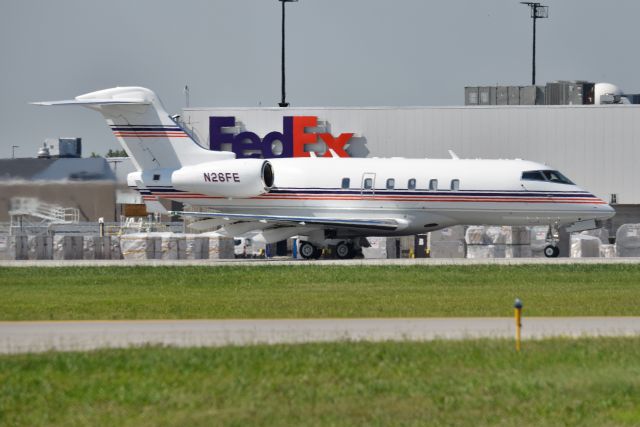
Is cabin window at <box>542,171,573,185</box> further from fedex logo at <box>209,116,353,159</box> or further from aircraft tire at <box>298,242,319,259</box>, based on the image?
fedex logo at <box>209,116,353,159</box>

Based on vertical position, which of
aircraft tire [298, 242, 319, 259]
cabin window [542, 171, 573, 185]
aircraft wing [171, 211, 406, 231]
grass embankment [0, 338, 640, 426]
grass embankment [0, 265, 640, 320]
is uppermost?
cabin window [542, 171, 573, 185]

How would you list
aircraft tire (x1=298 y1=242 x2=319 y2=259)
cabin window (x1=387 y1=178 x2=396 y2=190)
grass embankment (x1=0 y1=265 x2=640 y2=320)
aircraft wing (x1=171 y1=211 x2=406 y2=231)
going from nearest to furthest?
1. grass embankment (x1=0 y1=265 x2=640 y2=320)
2. aircraft wing (x1=171 y1=211 x2=406 y2=231)
3. cabin window (x1=387 y1=178 x2=396 y2=190)
4. aircraft tire (x1=298 y1=242 x2=319 y2=259)

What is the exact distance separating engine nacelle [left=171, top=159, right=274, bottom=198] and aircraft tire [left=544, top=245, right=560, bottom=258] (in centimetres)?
996

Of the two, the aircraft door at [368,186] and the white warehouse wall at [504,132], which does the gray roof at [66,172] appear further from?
the aircraft door at [368,186]

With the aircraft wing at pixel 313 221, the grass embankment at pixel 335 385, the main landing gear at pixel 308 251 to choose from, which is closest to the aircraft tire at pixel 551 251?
the aircraft wing at pixel 313 221

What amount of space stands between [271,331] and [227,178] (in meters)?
22.4

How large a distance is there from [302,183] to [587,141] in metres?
17.1

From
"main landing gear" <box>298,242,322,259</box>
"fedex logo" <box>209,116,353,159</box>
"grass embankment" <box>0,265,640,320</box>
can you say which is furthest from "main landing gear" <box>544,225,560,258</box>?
"fedex logo" <box>209,116,353,159</box>

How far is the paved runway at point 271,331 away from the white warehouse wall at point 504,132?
32.7 metres

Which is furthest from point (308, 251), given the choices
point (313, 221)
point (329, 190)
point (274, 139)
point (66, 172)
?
point (274, 139)

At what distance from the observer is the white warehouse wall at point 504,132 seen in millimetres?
52906

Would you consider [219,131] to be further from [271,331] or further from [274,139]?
[271,331]

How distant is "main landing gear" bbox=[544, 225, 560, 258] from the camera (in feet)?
135

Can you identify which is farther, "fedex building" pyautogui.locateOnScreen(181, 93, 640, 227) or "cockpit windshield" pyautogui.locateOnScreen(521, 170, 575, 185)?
"fedex building" pyautogui.locateOnScreen(181, 93, 640, 227)
